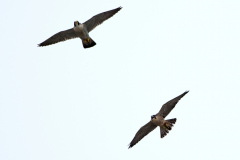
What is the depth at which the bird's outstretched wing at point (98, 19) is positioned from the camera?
24.0 meters

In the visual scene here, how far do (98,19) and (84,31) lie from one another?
32.4 inches

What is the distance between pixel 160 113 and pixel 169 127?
95 centimetres

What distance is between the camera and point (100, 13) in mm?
24000

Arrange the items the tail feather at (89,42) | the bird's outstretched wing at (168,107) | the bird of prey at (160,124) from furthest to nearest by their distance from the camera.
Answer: the tail feather at (89,42) → the bird of prey at (160,124) → the bird's outstretched wing at (168,107)

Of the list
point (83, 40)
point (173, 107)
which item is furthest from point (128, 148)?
point (83, 40)

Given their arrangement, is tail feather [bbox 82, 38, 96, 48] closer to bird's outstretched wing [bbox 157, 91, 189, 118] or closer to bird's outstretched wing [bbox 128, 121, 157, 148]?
bird's outstretched wing [bbox 157, 91, 189, 118]

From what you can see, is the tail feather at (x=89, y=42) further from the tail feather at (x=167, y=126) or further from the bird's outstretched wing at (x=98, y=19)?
the tail feather at (x=167, y=126)

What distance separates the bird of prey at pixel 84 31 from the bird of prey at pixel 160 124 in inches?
172

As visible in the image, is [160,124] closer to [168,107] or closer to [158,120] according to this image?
[158,120]

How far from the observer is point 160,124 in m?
24.0

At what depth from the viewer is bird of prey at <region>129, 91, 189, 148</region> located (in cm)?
2366

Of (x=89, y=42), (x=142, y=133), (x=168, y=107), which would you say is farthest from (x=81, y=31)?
(x=142, y=133)

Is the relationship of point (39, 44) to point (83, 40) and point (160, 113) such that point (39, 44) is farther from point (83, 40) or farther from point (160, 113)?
point (160, 113)

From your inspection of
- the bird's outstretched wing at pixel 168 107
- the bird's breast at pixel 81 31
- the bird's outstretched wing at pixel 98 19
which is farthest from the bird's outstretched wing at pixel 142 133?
the bird's outstretched wing at pixel 98 19
